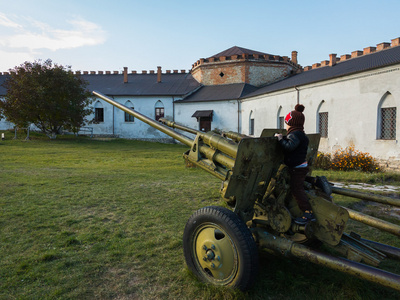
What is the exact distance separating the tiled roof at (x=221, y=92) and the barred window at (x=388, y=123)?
16.1 metres

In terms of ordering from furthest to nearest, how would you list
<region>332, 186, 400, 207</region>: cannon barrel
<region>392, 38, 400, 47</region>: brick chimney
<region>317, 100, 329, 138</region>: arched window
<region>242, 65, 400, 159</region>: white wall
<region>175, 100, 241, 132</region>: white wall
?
<region>175, 100, 241, 132</region>: white wall
<region>392, 38, 400, 47</region>: brick chimney
<region>317, 100, 329, 138</region>: arched window
<region>242, 65, 400, 159</region>: white wall
<region>332, 186, 400, 207</region>: cannon barrel

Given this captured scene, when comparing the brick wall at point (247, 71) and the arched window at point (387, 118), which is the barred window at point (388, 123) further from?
the brick wall at point (247, 71)

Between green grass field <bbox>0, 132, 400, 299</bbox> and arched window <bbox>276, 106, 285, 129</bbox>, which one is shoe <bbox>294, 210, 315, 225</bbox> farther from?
arched window <bbox>276, 106, 285, 129</bbox>

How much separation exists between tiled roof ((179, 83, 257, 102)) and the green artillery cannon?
26.8m

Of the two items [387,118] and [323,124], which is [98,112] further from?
[387,118]

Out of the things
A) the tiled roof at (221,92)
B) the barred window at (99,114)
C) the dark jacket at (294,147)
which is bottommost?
the dark jacket at (294,147)

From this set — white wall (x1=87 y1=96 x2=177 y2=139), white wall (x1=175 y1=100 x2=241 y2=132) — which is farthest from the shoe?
white wall (x1=87 y1=96 x2=177 y2=139)

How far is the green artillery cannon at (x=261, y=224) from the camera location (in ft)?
9.20

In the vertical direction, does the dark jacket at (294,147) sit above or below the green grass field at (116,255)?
above

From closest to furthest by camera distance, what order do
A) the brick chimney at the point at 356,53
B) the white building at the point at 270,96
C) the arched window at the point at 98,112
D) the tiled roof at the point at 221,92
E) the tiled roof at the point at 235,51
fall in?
the white building at the point at 270,96 < the brick chimney at the point at 356,53 < the tiled roof at the point at 221,92 < the tiled roof at the point at 235,51 < the arched window at the point at 98,112

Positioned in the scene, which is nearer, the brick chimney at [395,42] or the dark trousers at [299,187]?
the dark trousers at [299,187]

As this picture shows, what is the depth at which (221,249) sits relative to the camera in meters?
2.98

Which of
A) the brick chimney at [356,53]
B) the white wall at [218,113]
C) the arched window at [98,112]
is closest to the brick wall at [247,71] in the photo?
the white wall at [218,113]

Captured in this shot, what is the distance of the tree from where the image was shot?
2523cm
